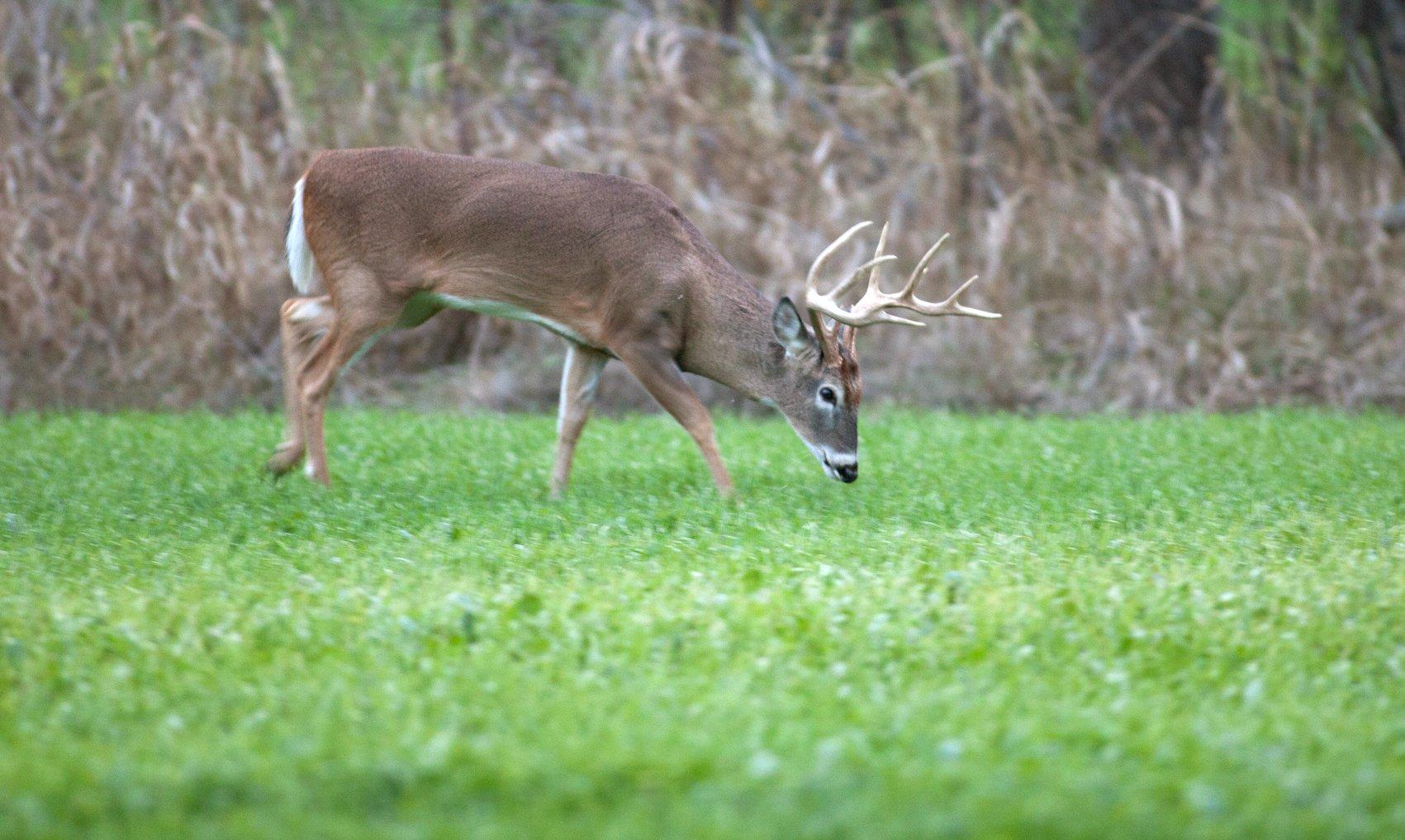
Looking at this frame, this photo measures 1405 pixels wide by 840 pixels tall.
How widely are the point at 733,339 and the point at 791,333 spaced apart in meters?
0.33

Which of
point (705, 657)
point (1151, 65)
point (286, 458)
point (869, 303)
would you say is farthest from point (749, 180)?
point (705, 657)

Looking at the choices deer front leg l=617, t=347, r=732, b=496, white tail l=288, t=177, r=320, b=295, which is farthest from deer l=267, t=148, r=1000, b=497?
white tail l=288, t=177, r=320, b=295

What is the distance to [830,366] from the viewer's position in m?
8.23

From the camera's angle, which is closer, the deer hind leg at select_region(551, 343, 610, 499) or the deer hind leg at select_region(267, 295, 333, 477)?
the deer hind leg at select_region(551, 343, 610, 499)

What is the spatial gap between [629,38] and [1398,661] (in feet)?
36.8

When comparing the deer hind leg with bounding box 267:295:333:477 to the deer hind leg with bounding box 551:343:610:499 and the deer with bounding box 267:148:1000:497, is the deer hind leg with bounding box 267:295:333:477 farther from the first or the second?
the deer hind leg with bounding box 551:343:610:499

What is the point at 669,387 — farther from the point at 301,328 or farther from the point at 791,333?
the point at 301,328

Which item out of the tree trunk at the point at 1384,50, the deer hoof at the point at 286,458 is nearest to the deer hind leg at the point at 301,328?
the deer hoof at the point at 286,458

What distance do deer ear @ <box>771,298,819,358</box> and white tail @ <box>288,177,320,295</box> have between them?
8.31 feet

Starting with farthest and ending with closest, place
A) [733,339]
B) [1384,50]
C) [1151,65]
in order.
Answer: [1151,65]
[1384,50]
[733,339]

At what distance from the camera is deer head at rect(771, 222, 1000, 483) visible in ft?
26.6

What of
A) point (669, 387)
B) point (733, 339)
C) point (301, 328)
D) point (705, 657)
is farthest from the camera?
point (301, 328)

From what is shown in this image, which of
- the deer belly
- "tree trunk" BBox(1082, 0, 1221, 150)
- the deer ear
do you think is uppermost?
"tree trunk" BBox(1082, 0, 1221, 150)

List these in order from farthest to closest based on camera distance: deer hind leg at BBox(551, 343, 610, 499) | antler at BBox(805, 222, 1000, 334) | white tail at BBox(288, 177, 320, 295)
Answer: white tail at BBox(288, 177, 320, 295), deer hind leg at BBox(551, 343, 610, 499), antler at BBox(805, 222, 1000, 334)
